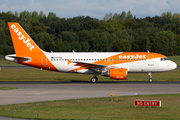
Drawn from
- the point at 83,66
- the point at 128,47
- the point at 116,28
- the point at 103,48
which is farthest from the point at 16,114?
the point at 116,28

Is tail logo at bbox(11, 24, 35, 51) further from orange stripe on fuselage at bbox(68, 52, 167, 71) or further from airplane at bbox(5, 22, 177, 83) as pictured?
orange stripe on fuselage at bbox(68, 52, 167, 71)

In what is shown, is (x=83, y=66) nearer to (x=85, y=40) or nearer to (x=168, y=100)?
(x=168, y=100)

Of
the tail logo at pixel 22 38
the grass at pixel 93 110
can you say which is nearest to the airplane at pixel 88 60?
the tail logo at pixel 22 38

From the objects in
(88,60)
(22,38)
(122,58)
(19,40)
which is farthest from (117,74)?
(19,40)

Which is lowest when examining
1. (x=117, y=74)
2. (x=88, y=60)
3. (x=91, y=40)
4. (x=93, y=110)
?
(x=93, y=110)

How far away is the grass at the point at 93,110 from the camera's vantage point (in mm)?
18844

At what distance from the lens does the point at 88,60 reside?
42969 mm

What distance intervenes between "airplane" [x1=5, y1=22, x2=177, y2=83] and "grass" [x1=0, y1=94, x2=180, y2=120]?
17.1 meters

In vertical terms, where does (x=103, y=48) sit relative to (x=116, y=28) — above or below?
below

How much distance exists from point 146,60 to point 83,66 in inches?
368

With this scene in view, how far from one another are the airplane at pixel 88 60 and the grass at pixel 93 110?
1709 cm

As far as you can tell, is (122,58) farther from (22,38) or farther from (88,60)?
(22,38)

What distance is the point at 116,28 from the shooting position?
175 metres

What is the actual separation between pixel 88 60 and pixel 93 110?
2230cm
